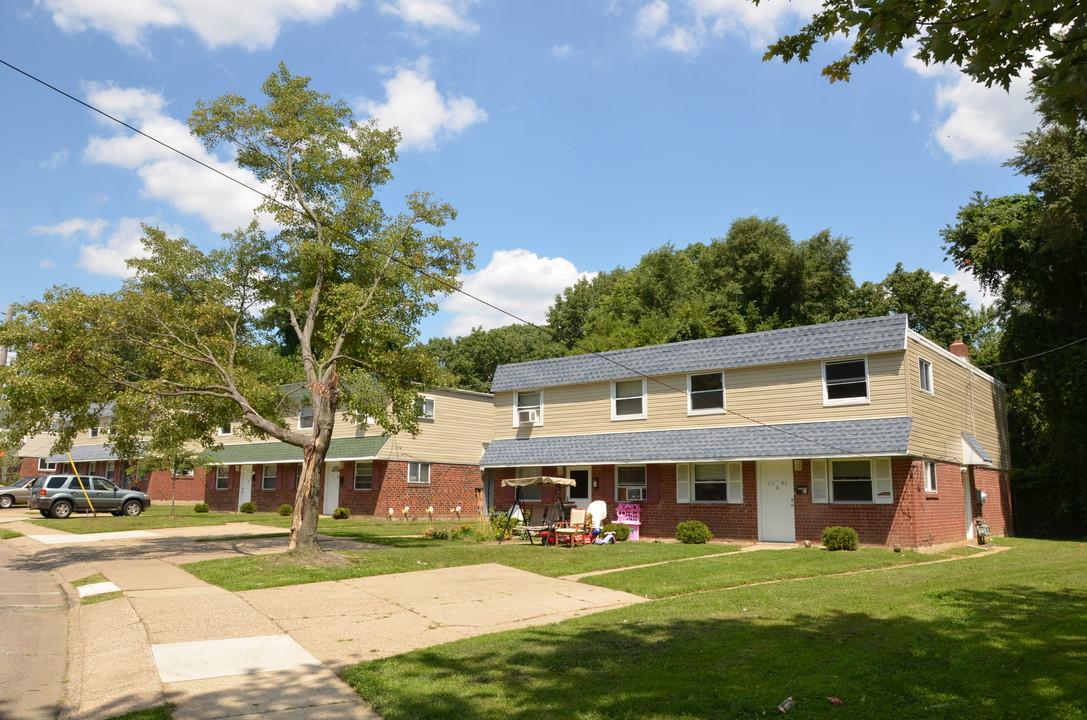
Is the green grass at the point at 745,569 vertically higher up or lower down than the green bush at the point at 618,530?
lower down

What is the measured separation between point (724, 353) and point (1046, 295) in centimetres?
1461

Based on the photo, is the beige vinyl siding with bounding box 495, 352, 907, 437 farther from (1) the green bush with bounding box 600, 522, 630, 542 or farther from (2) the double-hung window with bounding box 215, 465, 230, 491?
(2) the double-hung window with bounding box 215, 465, 230, 491

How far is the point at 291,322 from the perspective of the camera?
62.8ft

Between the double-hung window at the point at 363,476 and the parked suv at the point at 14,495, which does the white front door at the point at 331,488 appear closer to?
the double-hung window at the point at 363,476

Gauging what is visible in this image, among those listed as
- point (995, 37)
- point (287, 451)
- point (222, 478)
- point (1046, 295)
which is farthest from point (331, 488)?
point (995, 37)

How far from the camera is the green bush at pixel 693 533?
74.0 feet

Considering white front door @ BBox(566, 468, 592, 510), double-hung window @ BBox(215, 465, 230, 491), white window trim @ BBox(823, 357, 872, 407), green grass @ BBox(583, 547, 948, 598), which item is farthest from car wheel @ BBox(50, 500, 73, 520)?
white window trim @ BBox(823, 357, 872, 407)

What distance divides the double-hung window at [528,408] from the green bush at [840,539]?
1140 cm

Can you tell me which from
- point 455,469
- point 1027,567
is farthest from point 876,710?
point 455,469

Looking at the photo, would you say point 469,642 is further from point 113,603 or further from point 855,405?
point 855,405

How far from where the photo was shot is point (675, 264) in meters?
54.2

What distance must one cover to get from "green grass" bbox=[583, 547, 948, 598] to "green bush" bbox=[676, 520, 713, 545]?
3472 millimetres

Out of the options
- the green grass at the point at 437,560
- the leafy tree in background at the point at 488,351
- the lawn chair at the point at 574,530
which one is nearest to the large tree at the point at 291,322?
the green grass at the point at 437,560

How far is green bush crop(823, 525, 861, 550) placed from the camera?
19.9 m
